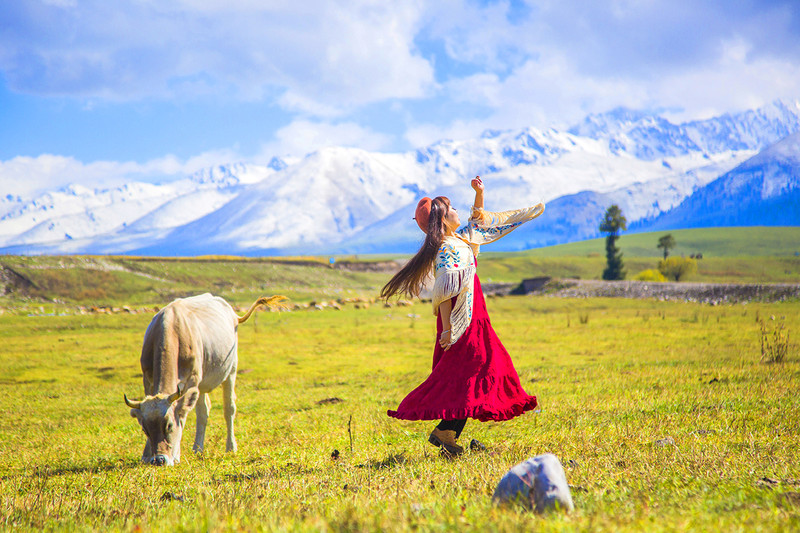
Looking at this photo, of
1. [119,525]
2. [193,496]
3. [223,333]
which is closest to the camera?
[119,525]

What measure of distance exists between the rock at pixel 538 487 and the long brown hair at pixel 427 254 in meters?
3.17

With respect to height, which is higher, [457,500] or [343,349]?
[457,500]

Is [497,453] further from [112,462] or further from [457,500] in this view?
[112,462]

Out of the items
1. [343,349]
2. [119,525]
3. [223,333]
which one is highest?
[223,333]

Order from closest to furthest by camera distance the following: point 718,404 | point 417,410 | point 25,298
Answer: point 417,410 → point 718,404 → point 25,298

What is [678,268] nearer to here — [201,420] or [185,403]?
[201,420]

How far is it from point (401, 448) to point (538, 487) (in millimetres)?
4043

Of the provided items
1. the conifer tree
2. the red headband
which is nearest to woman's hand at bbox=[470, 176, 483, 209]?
the red headband

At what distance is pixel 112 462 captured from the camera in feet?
27.0

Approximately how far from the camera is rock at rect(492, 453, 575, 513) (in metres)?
3.94

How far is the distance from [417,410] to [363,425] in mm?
3424

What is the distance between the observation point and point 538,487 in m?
4.02

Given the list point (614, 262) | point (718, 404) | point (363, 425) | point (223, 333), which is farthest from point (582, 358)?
point (614, 262)

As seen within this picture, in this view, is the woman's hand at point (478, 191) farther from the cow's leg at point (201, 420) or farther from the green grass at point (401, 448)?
the cow's leg at point (201, 420)
